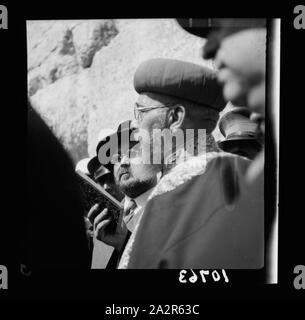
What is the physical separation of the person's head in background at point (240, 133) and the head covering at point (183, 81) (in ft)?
0.23

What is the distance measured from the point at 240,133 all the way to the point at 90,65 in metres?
0.80

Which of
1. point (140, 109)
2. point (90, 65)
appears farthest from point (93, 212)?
point (90, 65)

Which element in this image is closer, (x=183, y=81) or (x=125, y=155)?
(x=183, y=81)

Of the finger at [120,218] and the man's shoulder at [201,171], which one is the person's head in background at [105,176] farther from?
the man's shoulder at [201,171]

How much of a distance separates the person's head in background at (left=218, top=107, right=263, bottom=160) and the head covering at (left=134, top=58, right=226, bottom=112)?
0.23 feet

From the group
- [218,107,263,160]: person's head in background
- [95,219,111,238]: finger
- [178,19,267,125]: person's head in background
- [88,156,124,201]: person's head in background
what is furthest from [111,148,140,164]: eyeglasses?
[178,19,267,125]: person's head in background

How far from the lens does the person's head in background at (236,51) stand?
10.3 feet

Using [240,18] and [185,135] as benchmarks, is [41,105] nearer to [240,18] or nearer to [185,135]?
[185,135]

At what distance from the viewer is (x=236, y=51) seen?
3.14 m

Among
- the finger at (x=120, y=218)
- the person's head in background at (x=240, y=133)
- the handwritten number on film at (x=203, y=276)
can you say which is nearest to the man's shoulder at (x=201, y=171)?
the person's head in background at (x=240, y=133)

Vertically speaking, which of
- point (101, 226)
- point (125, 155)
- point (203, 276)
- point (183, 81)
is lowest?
point (203, 276)

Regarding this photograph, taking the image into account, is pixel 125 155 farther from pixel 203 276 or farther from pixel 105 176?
pixel 203 276
